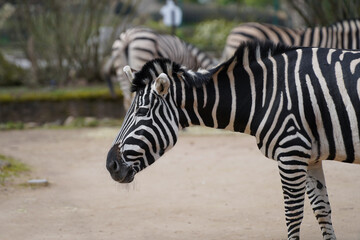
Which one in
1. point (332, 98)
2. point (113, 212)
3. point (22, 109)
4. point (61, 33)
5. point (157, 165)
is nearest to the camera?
point (332, 98)

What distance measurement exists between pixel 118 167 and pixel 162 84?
2.28 ft

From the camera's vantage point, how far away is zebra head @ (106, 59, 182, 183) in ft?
15.2

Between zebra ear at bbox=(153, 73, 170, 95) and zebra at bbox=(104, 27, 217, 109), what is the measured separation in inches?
259

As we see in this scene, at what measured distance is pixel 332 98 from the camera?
452 cm

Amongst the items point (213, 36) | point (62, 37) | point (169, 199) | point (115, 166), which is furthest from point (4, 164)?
point (213, 36)

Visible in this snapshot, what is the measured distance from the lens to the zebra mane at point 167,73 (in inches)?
187

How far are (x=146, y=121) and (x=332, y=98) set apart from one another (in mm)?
1376

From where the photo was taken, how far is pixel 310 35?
415 inches

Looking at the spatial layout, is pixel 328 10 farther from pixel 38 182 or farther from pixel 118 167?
pixel 118 167

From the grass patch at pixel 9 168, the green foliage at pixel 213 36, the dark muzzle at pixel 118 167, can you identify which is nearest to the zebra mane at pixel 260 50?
the dark muzzle at pixel 118 167

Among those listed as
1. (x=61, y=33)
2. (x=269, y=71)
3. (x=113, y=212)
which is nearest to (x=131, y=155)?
(x=269, y=71)

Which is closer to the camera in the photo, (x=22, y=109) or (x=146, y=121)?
(x=146, y=121)

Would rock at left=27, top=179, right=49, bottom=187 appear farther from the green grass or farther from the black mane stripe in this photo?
the green grass

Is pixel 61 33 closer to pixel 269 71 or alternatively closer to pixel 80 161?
pixel 80 161
